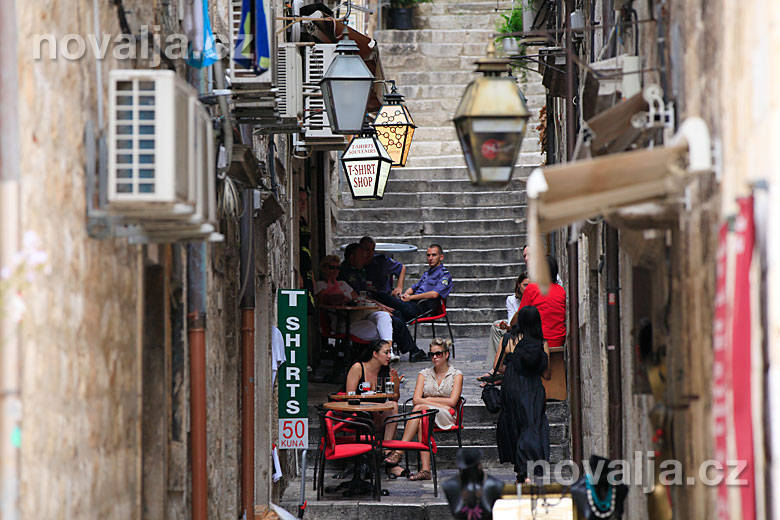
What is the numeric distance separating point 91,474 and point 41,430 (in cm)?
80

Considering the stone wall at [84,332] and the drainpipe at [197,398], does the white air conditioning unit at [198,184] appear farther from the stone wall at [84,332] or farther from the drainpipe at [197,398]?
the drainpipe at [197,398]

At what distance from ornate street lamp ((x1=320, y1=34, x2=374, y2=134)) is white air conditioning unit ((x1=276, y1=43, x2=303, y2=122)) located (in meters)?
1.43

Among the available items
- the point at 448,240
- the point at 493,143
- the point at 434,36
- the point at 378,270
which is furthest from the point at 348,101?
the point at 434,36

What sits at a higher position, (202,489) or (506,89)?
(506,89)

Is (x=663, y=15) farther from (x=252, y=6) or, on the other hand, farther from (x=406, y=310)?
(x=406, y=310)

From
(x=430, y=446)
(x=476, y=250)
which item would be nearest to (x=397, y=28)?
(x=476, y=250)

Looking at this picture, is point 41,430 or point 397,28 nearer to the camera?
point 41,430

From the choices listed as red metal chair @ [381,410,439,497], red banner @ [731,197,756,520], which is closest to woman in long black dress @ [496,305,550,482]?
red metal chair @ [381,410,439,497]

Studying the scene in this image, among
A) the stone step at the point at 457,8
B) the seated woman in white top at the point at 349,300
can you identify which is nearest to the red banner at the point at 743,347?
the seated woman in white top at the point at 349,300

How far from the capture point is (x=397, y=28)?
28.7 meters

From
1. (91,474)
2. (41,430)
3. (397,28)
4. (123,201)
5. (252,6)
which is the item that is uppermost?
(397,28)

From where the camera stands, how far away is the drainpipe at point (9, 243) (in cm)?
415

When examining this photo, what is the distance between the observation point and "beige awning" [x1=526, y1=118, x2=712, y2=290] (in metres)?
5.00

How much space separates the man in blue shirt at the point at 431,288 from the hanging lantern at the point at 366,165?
13.8 ft
